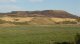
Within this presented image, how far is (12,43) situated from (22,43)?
1142 mm

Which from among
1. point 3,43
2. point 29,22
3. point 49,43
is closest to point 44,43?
point 49,43

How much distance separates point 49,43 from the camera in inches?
1022

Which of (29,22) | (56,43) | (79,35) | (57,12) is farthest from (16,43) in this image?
(57,12)

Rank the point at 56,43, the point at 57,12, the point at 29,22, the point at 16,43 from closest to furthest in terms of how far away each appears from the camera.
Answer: the point at 56,43 < the point at 16,43 < the point at 29,22 < the point at 57,12

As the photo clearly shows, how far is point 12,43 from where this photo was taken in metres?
27.3

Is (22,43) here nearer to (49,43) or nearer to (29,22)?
(49,43)

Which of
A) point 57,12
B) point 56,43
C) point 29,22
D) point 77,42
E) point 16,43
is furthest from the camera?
point 57,12

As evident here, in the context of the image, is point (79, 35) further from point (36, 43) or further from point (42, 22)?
point (42, 22)

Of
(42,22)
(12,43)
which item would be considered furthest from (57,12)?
(12,43)

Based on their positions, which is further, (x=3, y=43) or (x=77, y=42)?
(x=3, y=43)

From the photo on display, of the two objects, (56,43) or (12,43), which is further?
(12,43)

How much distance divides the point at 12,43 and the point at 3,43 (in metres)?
0.94

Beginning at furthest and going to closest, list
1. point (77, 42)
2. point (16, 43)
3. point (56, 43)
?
point (16, 43)
point (56, 43)
point (77, 42)

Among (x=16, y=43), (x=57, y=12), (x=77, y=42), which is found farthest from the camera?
(x=57, y=12)
